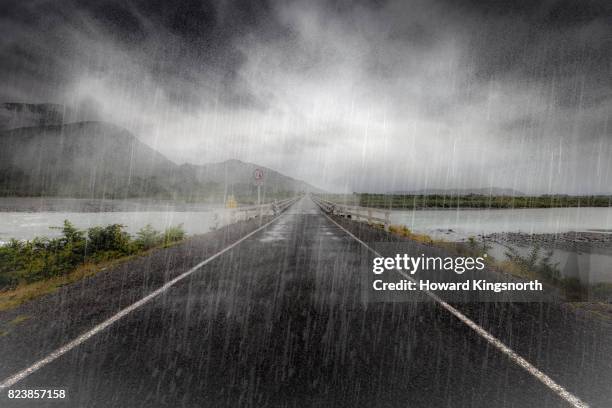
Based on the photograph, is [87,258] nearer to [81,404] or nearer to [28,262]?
[28,262]

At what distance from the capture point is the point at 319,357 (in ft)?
11.5

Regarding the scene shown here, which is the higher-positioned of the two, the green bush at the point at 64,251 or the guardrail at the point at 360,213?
the guardrail at the point at 360,213

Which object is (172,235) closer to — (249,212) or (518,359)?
(249,212)

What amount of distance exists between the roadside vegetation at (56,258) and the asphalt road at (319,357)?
3351mm

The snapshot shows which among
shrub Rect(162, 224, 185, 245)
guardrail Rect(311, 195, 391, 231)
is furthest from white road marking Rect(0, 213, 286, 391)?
guardrail Rect(311, 195, 391, 231)

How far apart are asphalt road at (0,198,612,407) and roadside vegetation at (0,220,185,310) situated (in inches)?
132

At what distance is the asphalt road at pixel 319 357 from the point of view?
9.34ft

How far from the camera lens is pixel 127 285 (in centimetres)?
655

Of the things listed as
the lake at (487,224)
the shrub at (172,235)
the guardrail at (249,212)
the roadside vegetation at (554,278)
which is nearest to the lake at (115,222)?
the guardrail at (249,212)

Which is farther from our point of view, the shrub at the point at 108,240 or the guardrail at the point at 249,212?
the guardrail at the point at 249,212

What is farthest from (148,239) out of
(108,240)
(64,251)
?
(64,251)

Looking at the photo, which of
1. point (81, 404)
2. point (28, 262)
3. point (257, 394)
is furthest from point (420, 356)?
point (28, 262)

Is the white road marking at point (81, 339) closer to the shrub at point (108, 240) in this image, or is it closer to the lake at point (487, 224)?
the shrub at point (108, 240)

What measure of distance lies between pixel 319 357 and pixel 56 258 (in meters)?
8.42
